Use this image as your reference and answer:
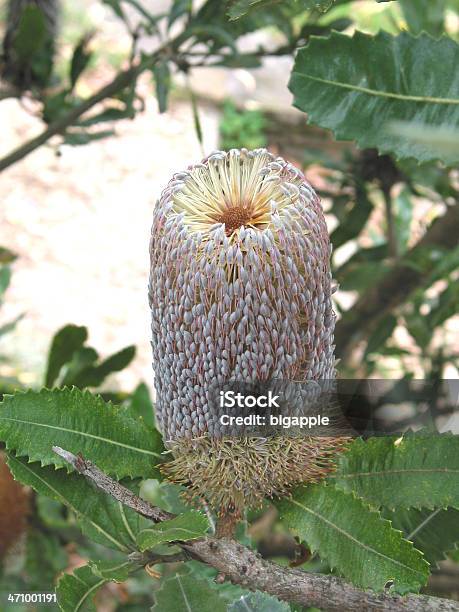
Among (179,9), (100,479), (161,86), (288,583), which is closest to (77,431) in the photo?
(100,479)

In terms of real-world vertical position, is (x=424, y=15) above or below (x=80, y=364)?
above

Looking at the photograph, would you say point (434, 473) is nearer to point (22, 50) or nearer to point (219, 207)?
point (219, 207)

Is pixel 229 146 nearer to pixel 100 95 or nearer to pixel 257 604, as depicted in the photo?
pixel 100 95

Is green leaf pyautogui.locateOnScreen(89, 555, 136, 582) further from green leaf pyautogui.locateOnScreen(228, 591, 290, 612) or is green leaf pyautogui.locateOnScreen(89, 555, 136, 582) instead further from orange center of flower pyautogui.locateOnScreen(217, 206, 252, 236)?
orange center of flower pyautogui.locateOnScreen(217, 206, 252, 236)

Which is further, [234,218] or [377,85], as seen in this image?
[377,85]

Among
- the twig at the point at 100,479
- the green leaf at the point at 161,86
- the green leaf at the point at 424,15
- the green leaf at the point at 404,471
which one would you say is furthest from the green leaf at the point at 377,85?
the green leaf at the point at 424,15

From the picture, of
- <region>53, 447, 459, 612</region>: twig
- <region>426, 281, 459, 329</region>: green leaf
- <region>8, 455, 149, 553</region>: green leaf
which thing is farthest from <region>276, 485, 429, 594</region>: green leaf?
<region>426, 281, 459, 329</region>: green leaf

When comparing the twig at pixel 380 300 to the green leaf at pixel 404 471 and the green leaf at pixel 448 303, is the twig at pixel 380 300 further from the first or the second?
the green leaf at pixel 404 471

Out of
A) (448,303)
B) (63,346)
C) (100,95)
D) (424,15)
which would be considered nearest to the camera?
(63,346)
